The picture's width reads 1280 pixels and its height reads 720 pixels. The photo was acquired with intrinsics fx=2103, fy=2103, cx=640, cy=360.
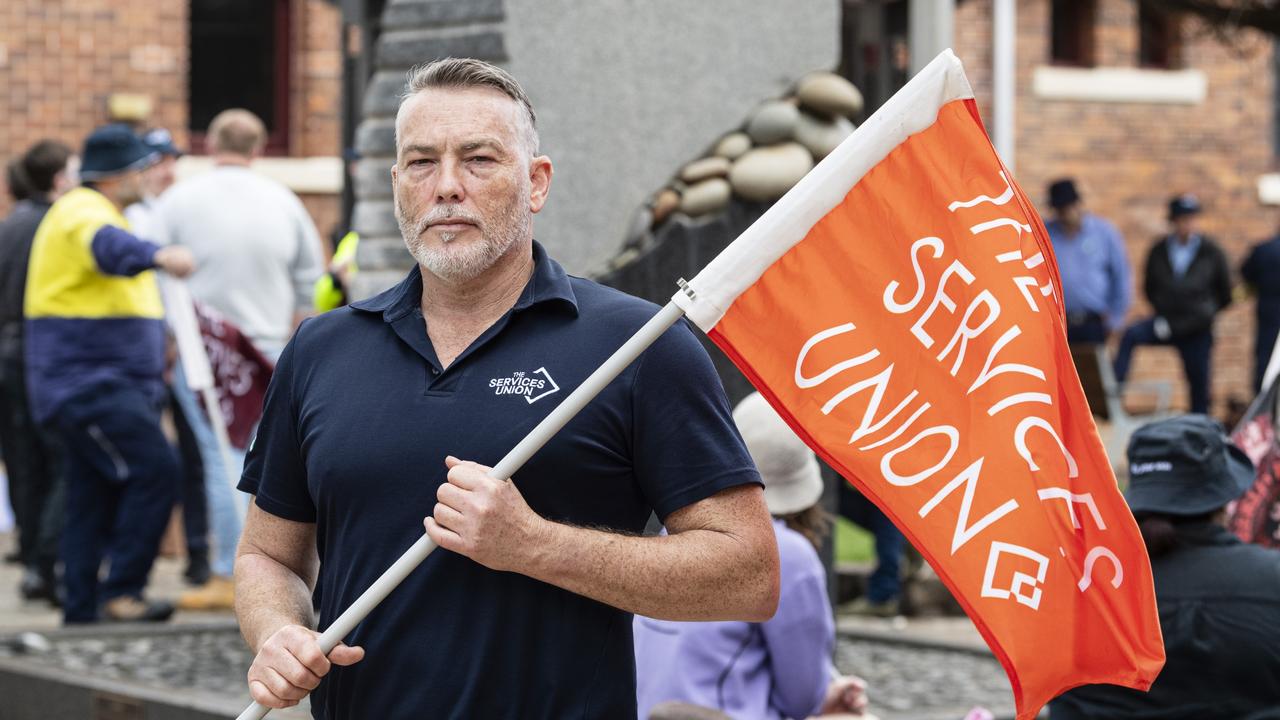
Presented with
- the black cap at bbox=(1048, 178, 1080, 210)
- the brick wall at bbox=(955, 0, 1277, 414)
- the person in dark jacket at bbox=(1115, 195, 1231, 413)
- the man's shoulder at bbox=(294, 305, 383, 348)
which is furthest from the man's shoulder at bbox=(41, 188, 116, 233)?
the brick wall at bbox=(955, 0, 1277, 414)

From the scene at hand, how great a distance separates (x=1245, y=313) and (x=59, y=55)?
11.4 metres

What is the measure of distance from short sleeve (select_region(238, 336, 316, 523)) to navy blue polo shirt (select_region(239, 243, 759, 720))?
0.11 metres

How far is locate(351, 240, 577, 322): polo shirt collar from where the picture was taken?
312 centimetres

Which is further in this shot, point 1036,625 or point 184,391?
point 184,391

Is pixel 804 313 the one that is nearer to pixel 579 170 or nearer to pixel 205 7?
pixel 579 170

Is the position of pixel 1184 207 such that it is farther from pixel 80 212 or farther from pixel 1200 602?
pixel 1200 602

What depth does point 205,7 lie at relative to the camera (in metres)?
16.7

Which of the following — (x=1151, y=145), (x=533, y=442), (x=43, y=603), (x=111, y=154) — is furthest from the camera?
(x=1151, y=145)

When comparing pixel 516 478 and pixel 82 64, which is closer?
pixel 516 478

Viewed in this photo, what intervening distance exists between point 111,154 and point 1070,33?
43.8 feet

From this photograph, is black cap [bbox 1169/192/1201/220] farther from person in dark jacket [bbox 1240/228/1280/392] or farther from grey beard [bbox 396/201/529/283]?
grey beard [bbox 396/201/529/283]

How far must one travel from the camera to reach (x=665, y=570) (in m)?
2.96

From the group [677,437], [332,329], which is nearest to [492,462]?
[677,437]

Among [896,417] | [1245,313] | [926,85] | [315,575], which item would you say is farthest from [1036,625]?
[1245,313]
